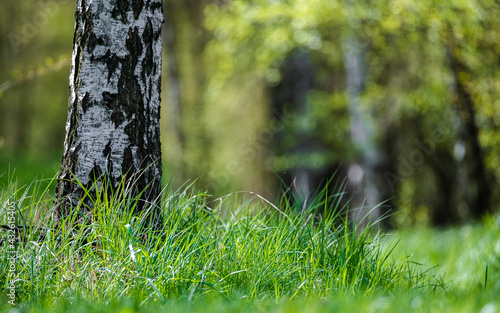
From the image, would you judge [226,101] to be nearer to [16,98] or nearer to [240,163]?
[240,163]

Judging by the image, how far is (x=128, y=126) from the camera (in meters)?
3.14

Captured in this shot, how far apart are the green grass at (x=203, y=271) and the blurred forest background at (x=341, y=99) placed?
52 centimetres

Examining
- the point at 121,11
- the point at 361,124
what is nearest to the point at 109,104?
the point at 121,11

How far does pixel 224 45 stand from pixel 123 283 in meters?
8.47

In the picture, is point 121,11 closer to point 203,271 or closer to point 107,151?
point 107,151

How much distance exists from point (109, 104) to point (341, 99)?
325 inches

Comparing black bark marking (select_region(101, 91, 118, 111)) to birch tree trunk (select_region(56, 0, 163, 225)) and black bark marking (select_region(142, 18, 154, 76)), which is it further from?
black bark marking (select_region(142, 18, 154, 76))

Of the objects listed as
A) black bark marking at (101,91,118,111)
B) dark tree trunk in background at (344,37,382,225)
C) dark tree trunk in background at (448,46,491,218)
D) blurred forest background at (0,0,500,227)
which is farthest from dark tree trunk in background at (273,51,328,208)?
black bark marking at (101,91,118,111)

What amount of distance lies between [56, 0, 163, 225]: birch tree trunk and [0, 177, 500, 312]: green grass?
0.17 m

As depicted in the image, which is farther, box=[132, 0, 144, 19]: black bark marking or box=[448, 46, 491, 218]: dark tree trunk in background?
box=[448, 46, 491, 218]: dark tree trunk in background

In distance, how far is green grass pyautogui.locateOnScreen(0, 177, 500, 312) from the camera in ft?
7.38

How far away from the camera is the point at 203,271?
260 centimetres

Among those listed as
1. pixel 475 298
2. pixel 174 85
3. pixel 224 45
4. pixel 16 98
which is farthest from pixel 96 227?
pixel 16 98

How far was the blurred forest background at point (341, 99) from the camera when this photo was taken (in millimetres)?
7363
